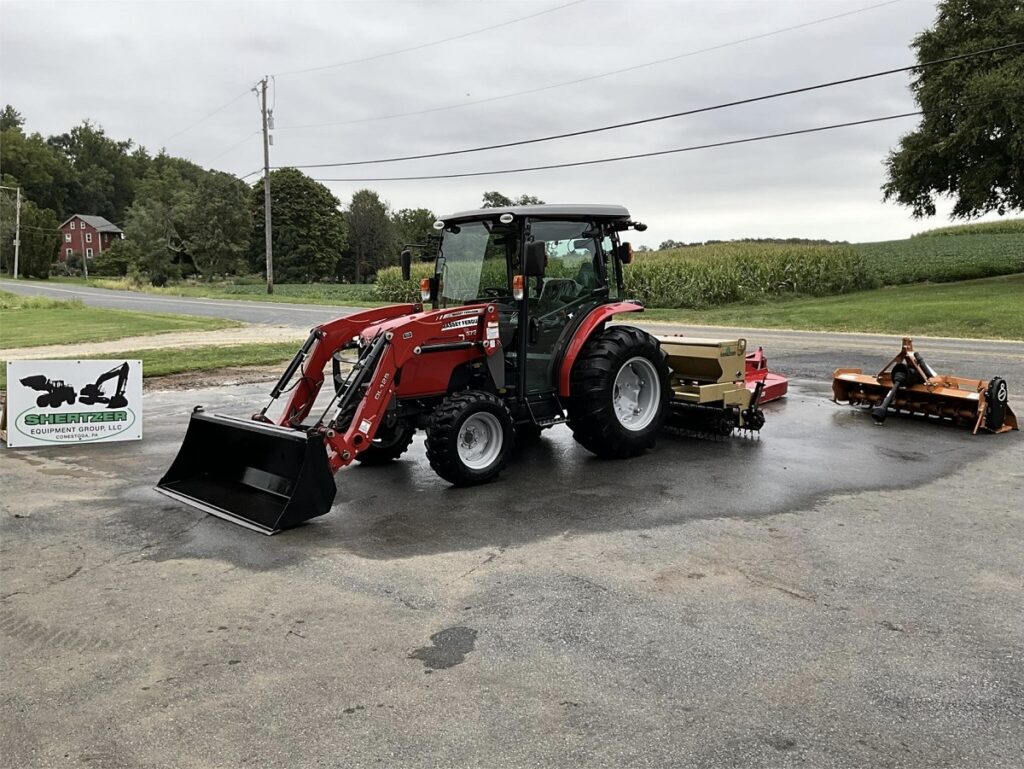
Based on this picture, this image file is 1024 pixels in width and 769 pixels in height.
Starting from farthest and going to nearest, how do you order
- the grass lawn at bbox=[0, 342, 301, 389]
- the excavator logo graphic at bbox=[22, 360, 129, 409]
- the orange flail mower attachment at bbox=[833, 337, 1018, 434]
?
1. the grass lawn at bbox=[0, 342, 301, 389]
2. the orange flail mower attachment at bbox=[833, 337, 1018, 434]
3. the excavator logo graphic at bbox=[22, 360, 129, 409]

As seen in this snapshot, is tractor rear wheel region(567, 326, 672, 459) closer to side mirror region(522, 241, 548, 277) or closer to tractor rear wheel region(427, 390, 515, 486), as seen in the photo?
tractor rear wheel region(427, 390, 515, 486)

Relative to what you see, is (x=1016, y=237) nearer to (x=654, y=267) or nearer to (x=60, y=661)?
(x=654, y=267)

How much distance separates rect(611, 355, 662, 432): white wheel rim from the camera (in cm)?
809

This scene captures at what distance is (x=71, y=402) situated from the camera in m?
8.88

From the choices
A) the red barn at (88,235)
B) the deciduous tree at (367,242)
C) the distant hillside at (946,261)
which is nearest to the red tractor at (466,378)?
the distant hillside at (946,261)

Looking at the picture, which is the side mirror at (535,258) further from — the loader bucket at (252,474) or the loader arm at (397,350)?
the loader bucket at (252,474)

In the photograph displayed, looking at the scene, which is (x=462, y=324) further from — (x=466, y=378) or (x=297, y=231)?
(x=297, y=231)

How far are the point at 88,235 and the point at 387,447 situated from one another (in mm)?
117626

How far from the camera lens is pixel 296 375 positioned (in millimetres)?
7797

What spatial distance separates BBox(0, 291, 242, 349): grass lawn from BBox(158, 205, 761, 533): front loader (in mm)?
14949

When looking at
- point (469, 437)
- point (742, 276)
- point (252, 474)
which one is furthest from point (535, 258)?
point (742, 276)

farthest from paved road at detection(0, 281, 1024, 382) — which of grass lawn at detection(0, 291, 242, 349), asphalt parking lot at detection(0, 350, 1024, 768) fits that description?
asphalt parking lot at detection(0, 350, 1024, 768)

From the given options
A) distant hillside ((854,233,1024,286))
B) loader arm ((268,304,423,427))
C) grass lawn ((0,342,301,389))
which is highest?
distant hillside ((854,233,1024,286))

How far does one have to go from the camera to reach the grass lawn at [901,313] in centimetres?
2103
